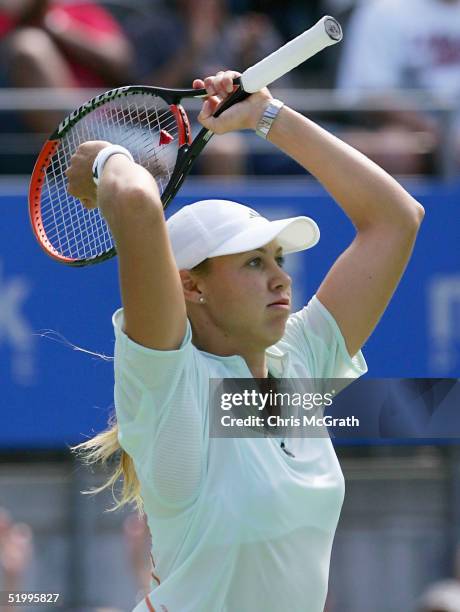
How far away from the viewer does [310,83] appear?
6.77 m

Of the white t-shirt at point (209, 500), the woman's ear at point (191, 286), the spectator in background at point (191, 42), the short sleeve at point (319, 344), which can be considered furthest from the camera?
the spectator in background at point (191, 42)

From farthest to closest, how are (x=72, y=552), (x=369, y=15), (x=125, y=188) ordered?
(x=369, y=15), (x=72, y=552), (x=125, y=188)

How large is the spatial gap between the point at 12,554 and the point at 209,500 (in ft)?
8.26

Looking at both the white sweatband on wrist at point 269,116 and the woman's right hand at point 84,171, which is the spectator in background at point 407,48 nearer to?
the white sweatband on wrist at point 269,116

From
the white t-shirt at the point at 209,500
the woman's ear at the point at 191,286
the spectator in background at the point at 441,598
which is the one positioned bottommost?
the white t-shirt at the point at 209,500

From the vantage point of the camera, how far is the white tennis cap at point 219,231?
259cm

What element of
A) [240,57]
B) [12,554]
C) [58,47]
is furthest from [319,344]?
[240,57]

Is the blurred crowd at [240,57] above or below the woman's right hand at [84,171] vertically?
above

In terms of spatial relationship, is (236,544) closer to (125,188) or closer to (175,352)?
(175,352)

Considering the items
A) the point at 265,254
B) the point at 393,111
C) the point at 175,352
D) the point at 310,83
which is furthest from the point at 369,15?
the point at 175,352

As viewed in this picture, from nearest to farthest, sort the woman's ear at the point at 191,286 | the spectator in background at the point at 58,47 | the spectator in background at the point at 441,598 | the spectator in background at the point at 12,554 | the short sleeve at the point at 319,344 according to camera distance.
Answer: the woman's ear at the point at 191,286 → the short sleeve at the point at 319,344 → the spectator in background at the point at 441,598 → the spectator in background at the point at 12,554 → the spectator in background at the point at 58,47

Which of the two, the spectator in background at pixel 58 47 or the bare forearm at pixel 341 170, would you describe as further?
the spectator in background at pixel 58 47

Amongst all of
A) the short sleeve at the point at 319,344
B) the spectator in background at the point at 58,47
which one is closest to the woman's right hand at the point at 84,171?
the short sleeve at the point at 319,344

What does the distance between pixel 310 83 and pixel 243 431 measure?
4493 mm
